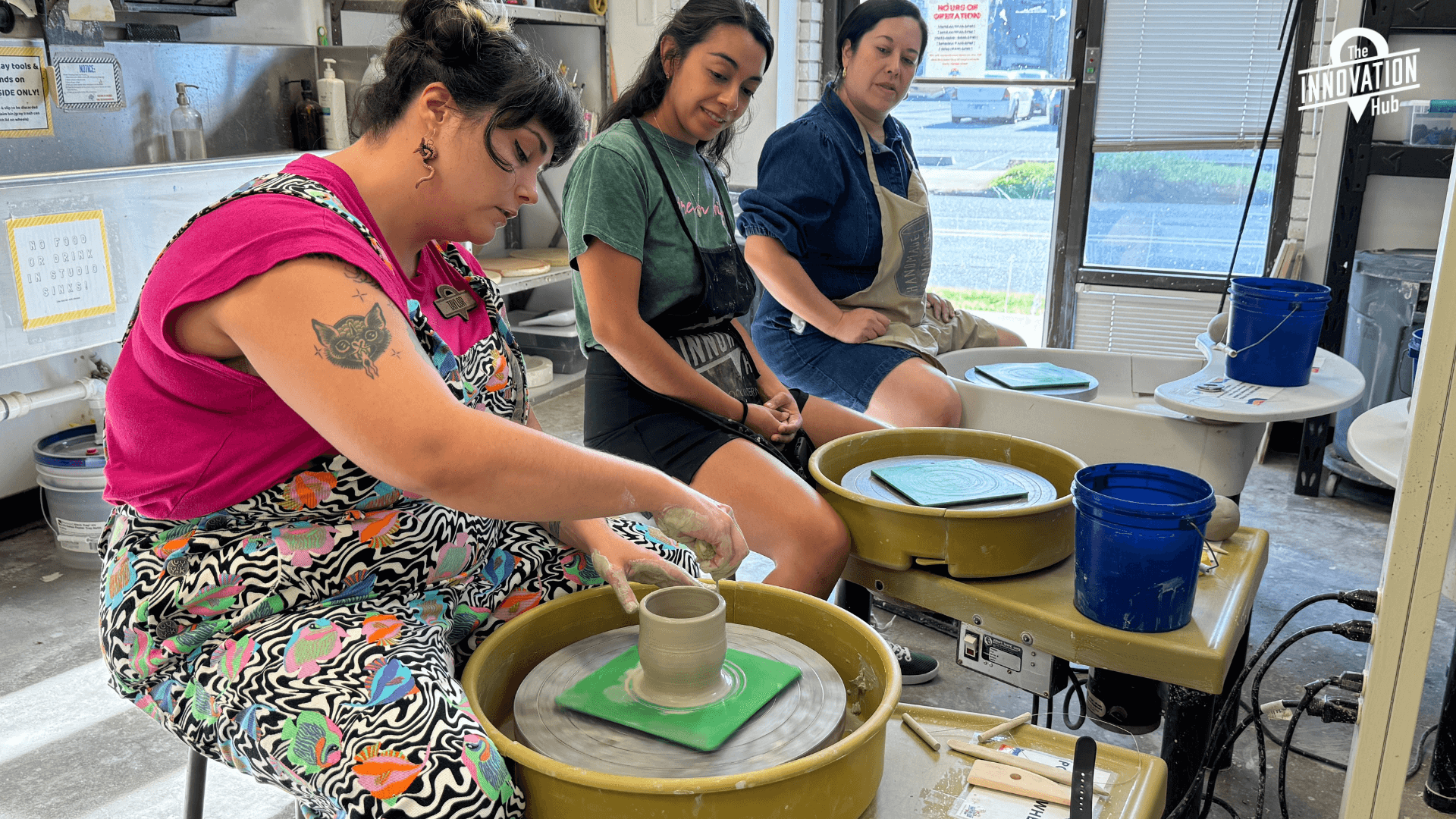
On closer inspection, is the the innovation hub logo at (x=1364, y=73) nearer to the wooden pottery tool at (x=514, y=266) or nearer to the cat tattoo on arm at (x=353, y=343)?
the wooden pottery tool at (x=514, y=266)

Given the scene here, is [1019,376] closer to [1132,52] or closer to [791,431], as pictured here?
[791,431]

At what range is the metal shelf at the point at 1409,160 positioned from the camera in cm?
342

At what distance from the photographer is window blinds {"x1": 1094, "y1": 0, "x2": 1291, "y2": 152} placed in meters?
4.14

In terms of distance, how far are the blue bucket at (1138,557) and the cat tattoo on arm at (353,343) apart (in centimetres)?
92

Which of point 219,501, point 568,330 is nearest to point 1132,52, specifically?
point 568,330

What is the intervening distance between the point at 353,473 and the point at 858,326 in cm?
162

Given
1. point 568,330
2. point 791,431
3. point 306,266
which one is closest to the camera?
point 306,266

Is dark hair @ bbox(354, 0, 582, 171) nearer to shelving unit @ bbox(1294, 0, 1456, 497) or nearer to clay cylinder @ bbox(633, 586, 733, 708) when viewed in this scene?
clay cylinder @ bbox(633, 586, 733, 708)

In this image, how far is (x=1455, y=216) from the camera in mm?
856

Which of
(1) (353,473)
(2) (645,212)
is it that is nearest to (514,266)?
(2) (645,212)

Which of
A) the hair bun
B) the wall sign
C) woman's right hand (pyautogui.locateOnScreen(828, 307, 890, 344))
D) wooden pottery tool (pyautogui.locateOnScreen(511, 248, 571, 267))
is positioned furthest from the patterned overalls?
wooden pottery tool (pyautogui.locateOnScreen(511, 248, 571, 267))

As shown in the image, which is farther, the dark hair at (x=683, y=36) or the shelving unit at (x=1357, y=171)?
the shelving unit at (x=1357, y=171)

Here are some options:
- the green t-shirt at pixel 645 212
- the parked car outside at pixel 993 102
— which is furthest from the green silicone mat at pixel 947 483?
the parked car outside at pixel 993 102

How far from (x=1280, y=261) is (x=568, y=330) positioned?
308 cm
